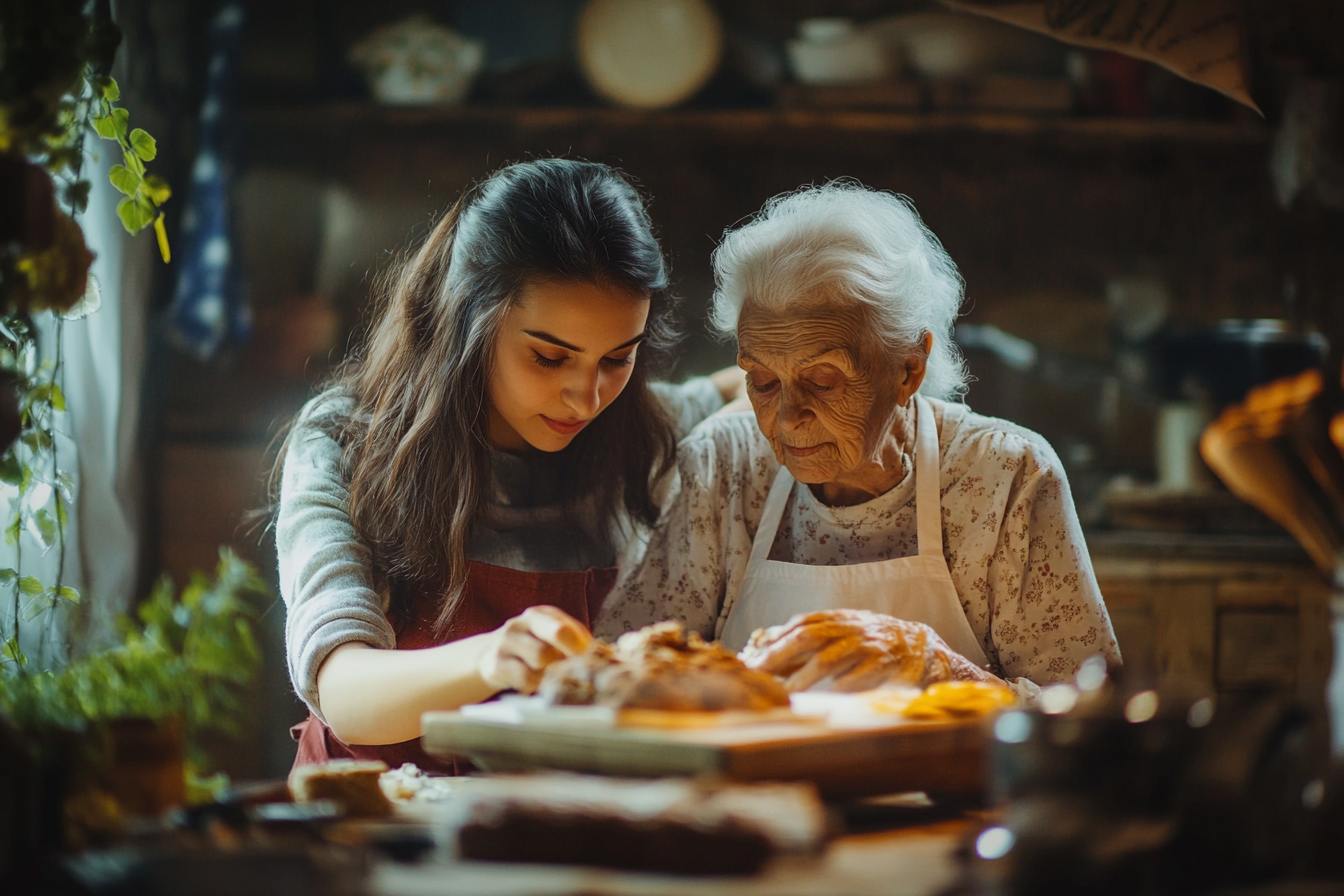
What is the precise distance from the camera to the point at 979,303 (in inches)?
170

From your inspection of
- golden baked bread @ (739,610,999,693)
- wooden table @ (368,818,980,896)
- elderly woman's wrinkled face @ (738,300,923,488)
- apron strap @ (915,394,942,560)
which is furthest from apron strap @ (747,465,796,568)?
wooden table @ (368,818,980,896)

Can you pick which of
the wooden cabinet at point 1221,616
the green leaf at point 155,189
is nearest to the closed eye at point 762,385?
the green leaf at point 155,189

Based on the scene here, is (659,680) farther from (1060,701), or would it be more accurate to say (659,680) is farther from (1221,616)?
(1221,616)

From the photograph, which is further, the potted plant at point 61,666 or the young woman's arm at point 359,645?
the young woman's arm at point 359,645

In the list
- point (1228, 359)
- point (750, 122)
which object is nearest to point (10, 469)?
point (750, 122)

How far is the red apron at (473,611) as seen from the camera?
202 cm

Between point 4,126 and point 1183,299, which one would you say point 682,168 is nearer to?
point 1183,299

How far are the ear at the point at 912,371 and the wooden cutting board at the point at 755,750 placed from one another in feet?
2.85

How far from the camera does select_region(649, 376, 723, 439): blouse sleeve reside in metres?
2.39

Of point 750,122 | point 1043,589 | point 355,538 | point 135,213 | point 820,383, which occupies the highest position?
point 750,122

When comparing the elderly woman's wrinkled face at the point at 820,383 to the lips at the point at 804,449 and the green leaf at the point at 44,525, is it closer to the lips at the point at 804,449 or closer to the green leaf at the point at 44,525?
the lips at the point at 804,449

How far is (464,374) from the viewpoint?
6.63ft

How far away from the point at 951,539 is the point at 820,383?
33 cm

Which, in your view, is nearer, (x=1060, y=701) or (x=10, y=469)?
(x=1060, y=701)
